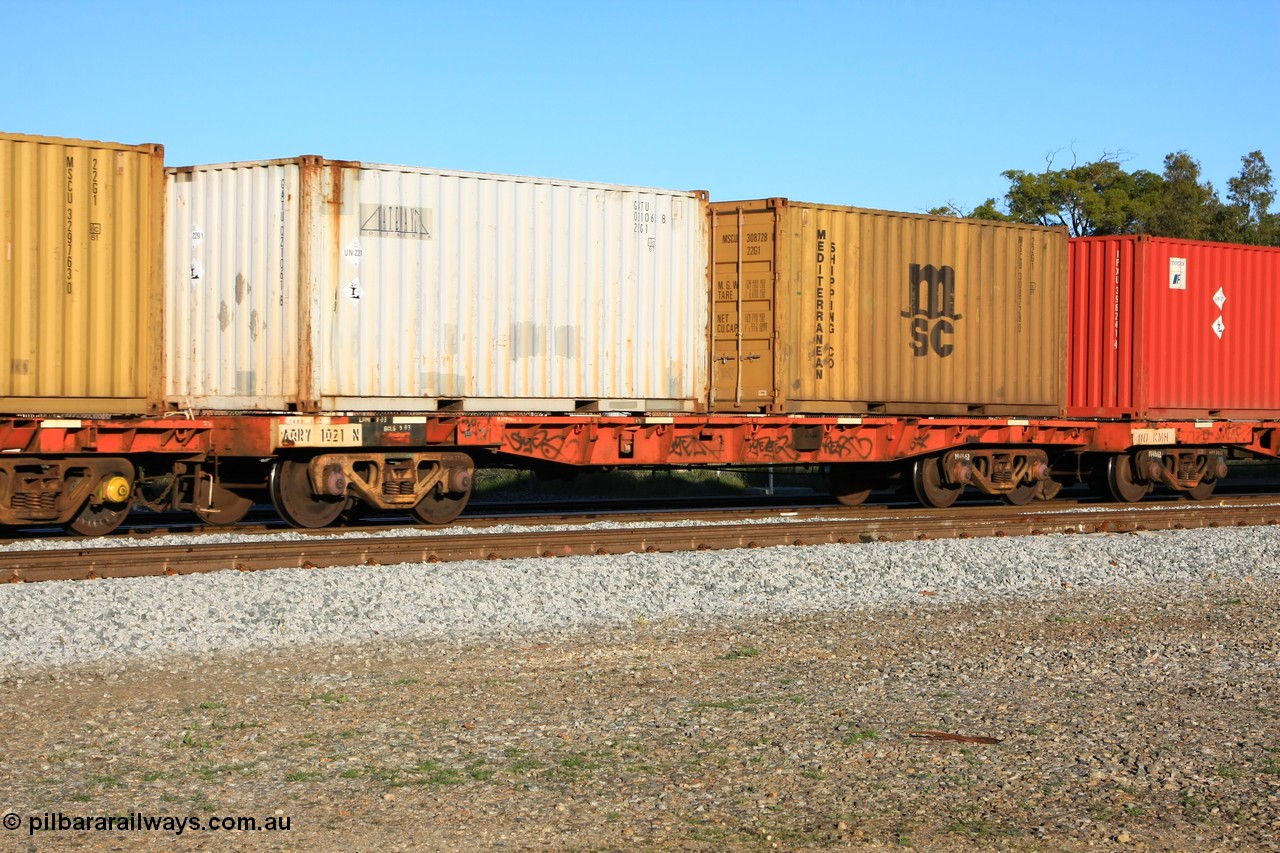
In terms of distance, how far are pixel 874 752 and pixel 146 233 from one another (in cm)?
1006

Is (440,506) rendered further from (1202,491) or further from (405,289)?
(1202,491)

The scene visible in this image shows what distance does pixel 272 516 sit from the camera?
1603 centimetres

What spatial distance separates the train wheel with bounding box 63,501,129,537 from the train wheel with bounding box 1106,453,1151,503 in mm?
12978

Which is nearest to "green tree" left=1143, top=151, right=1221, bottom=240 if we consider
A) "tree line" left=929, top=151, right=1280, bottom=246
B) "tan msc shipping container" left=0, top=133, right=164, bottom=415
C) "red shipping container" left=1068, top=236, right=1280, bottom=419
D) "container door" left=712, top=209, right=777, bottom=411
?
"tree line" left=929, top=151, right=1280, bottom=246

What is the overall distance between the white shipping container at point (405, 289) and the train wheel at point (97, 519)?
123cm

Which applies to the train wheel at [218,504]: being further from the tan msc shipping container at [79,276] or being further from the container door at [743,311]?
the container door at [743,311]

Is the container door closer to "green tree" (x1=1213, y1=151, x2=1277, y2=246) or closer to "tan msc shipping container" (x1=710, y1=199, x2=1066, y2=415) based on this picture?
"tan msc shipping container" (x1=710, y1=199, x2=1066, y2=415)

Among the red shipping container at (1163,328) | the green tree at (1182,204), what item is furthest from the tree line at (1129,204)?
the red shipping container at (1163,328)

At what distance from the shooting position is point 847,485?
18.4 meters

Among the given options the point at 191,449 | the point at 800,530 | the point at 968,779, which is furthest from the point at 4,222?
the point at 968,779

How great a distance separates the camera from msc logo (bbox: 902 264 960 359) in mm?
16812

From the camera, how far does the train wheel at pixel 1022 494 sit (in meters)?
18.1

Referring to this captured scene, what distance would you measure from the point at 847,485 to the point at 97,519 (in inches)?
384

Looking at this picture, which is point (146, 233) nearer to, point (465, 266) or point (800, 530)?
point (465, 266)
